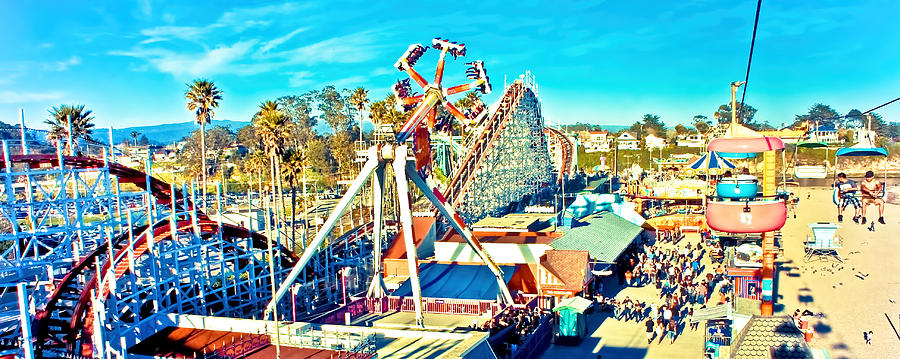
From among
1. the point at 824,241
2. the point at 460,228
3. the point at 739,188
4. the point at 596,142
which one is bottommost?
the point at 824,241

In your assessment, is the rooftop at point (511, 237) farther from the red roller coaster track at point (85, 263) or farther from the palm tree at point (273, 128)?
the palm tree at point (273, 128)

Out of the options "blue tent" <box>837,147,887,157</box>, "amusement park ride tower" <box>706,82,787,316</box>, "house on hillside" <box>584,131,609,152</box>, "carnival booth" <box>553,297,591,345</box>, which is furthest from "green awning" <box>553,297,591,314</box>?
"house on hillside" <box>584,131,609,152</box>

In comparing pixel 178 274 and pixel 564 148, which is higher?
pixel 564 148

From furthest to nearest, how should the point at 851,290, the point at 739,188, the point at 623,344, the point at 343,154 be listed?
the point at 343,154 < the point at 851,290 < the point at 623,344 < the point at 739,188

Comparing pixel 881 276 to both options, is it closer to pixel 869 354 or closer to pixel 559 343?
pixel 869 354

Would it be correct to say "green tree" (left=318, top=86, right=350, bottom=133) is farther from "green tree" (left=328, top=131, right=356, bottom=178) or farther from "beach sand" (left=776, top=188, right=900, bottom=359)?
"beach sand" (left=776, top=188, right=900, bottom=359)

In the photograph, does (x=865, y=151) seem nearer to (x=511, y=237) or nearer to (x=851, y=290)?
(x=851, y=290)

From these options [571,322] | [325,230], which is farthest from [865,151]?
[325,230]
